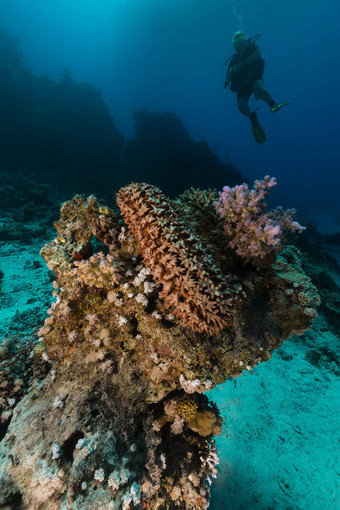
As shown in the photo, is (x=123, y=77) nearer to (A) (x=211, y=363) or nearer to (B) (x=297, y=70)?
(B) (x=297, y=70)

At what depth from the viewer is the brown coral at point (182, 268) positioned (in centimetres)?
296

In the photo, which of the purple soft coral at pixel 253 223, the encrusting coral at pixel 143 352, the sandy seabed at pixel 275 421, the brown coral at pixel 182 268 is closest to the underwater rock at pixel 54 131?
the sandy seabed at pixel 275 421

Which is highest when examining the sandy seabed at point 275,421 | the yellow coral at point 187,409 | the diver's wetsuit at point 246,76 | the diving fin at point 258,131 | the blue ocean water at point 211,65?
the blue ocean water at point 211,65

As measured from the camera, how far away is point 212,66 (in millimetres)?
77375

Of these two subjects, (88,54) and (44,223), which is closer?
(44,223)

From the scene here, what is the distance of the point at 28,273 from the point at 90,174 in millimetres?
21858

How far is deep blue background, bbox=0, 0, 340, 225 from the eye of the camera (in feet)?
213

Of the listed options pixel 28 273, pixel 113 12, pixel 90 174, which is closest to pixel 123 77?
pixel 113 12

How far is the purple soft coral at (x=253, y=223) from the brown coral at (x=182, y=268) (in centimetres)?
80

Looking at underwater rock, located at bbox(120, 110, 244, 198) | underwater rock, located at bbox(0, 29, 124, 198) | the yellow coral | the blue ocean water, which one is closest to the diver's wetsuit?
underwater rock, located at bbox(120, 110, 244, 198)

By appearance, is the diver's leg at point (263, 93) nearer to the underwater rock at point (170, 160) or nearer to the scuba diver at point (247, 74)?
the scuba diver at point (247, 74)

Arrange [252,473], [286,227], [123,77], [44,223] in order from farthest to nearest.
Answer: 1. [123,77]
2. [44,223]
3. [252,473]
4. [286,227]

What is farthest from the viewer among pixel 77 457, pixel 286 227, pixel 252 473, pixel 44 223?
pixel 44 223

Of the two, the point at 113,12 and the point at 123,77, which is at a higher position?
the point at 113,12
